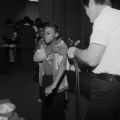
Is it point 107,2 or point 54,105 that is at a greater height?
point 107,2

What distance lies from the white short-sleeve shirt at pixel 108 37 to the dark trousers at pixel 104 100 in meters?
0.07

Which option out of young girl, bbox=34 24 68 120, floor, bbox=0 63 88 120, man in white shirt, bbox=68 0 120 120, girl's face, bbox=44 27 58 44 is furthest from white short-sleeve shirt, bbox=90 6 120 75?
floor, bbox=0 63 88 120

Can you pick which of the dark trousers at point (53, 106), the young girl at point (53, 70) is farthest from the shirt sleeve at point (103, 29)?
the dark trousers at point (53, 106)

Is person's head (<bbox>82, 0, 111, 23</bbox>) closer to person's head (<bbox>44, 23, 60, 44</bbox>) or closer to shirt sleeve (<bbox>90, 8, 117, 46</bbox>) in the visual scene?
shirt sleeve (<bbox>90, 8, 117, 46</bbox>)

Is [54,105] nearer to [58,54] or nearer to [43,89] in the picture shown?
[43,89]

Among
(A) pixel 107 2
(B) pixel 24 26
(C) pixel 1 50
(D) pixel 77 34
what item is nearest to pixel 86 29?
(D) pixel 77 34

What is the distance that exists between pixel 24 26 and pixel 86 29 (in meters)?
1.70

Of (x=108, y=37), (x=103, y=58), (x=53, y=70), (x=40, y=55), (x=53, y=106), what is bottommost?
(x=53, y=106)

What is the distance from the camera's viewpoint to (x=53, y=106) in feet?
7.88

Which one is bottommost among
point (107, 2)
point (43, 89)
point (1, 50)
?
point (1, 50)

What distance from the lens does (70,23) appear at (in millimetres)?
6344

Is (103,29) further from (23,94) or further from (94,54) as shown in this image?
(23,94)

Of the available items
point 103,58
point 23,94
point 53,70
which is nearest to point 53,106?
point 53,70

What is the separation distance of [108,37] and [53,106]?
1.18 m
